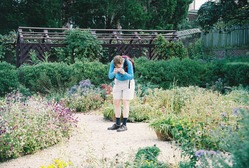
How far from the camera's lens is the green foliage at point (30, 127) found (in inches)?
234

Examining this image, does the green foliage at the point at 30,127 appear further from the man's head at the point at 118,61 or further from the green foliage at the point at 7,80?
the green foliage at the point at 7,80

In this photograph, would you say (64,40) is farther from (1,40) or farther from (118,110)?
(118,110)

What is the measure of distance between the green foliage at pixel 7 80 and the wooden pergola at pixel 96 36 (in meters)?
2.89

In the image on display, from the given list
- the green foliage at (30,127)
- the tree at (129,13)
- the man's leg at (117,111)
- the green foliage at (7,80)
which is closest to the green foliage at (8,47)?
the green foliage at (7,80)

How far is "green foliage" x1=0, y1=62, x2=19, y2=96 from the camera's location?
466 inches

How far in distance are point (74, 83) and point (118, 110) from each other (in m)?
4.84

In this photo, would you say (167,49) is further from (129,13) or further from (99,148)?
(99,148)

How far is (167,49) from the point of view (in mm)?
17312

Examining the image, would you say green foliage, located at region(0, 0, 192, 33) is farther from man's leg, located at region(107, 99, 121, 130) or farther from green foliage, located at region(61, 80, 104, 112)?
man's leg, located at region(107, 99, 121, 130)

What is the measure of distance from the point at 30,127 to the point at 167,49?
11.7 meters

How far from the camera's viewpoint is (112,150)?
6.17 metres

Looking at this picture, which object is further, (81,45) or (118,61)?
(81,45)

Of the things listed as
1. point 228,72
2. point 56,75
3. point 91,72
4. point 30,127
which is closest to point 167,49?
point 228,72

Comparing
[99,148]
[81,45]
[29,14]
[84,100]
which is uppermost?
[29,14]
